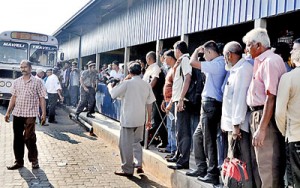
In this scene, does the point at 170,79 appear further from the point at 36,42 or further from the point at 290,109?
the point at 36,42

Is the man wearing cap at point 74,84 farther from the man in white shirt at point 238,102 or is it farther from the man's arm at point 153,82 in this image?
the man in white shirt at point 238,102

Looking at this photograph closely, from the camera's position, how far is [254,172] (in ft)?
12.3

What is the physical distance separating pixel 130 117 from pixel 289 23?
4.37 meters

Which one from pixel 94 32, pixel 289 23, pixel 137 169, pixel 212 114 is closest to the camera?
pixel 212 114

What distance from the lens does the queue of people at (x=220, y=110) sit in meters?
3.35

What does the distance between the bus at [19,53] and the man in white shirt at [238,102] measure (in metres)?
12.0

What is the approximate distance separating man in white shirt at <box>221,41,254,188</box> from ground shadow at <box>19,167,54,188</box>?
3.00 metres

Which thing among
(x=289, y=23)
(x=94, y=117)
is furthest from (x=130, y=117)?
(x=94, y=117)

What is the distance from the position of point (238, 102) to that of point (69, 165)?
12.8 feet

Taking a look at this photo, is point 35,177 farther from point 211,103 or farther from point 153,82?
point 211,103

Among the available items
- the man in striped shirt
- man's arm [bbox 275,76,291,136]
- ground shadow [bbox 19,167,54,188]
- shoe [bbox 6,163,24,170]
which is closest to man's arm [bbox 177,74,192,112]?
man's arm [bbox 275,76,291,136]

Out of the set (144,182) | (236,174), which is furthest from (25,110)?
(236,174)

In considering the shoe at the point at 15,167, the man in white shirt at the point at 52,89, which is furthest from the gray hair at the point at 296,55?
the man in white shirt at the point at 52,89

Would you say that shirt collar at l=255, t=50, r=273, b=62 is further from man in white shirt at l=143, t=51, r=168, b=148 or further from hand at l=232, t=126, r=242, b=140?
man in white shirt at l=143, t=51, r=168, b=148
